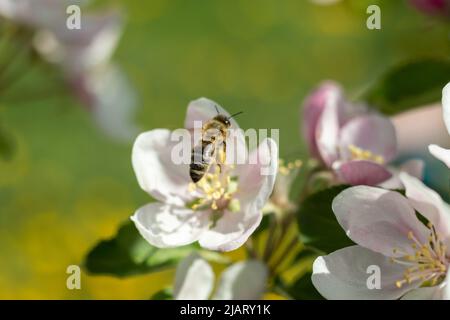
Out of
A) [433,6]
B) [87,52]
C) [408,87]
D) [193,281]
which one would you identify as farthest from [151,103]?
[193,281]

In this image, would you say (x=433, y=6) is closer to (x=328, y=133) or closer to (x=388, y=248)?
(x=328, y=133)

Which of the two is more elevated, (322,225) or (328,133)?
(328,133)

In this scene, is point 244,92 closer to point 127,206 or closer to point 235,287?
point 127,206

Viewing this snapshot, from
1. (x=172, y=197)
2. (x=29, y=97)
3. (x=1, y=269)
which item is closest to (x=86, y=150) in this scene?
(x=1, y=269)

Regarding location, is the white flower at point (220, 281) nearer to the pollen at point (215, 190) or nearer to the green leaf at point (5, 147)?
the pollen at point (215, 190)

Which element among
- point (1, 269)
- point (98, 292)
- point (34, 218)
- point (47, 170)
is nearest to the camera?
point (98, 292)

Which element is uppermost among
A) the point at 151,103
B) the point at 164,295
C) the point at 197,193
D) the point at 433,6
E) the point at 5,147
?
the point at 151,103
